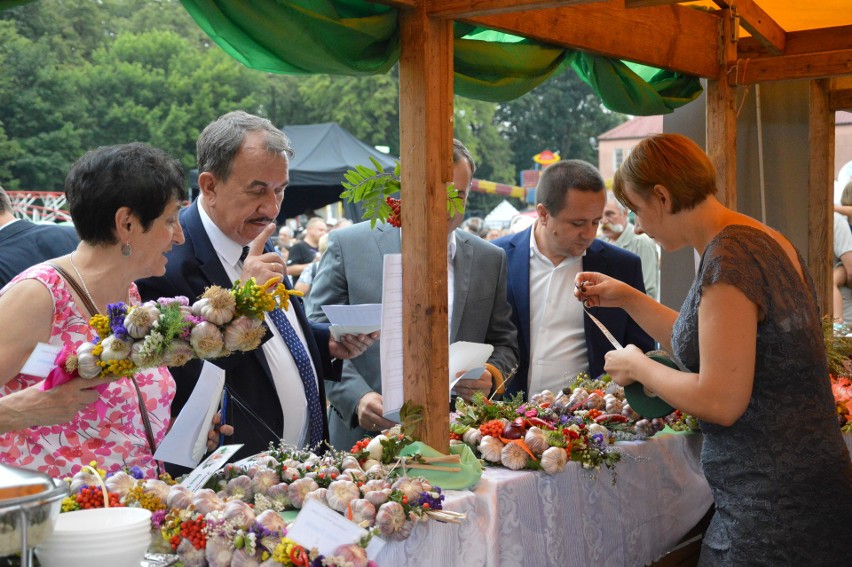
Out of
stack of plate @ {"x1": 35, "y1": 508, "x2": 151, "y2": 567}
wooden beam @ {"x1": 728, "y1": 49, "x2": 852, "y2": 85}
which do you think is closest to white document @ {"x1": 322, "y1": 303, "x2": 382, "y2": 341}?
stack of plate @ {"x1": 35, "y1": 508, "x2": 151, "y2": 567}

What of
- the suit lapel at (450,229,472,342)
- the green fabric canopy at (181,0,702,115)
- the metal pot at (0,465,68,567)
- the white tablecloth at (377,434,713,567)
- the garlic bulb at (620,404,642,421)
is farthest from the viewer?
the suit lapel at (450,229,472,342)

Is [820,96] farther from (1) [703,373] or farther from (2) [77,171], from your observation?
(2) [77,171]

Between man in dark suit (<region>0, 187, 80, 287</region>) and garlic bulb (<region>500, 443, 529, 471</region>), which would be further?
man in dark suit (<region>0, 187, 80, 287</region>)

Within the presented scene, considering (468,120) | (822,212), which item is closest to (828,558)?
(822,212)

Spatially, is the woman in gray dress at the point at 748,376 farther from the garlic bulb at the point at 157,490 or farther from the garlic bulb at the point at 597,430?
the garlic bulb at the point at 157,490

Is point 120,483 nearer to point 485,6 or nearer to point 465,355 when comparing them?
point 465,355

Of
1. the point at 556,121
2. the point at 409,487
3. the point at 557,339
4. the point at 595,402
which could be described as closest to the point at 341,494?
the point at 409,487

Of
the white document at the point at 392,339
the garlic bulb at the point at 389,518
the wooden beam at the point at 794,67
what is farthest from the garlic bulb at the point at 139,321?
the wooden beam at the point at 794,67

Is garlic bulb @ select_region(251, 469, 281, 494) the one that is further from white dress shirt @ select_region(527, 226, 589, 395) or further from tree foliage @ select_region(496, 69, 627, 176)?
tree foliage @ select_region(496, 69, 627, 176)

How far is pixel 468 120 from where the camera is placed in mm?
47312

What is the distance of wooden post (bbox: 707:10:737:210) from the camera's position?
15.8 ft

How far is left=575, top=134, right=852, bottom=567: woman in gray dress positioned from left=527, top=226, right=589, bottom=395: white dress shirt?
117 cm

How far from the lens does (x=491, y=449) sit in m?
2.70

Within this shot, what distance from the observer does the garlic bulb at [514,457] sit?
8.75ft
